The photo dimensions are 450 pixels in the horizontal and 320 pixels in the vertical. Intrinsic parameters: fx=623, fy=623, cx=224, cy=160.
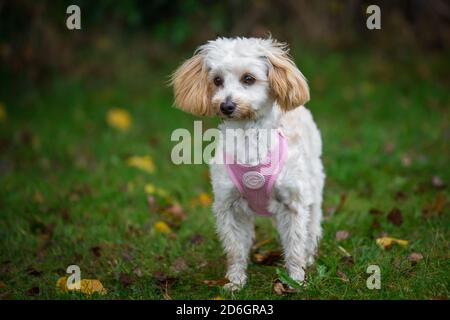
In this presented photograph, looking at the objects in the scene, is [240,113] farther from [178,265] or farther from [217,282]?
[178,265]

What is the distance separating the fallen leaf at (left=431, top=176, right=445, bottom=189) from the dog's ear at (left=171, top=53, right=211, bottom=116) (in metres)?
2.46

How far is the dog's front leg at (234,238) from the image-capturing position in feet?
12.8

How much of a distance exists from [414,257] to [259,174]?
1144mm

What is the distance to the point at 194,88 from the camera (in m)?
3.82

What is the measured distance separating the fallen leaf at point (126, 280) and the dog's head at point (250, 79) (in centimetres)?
119

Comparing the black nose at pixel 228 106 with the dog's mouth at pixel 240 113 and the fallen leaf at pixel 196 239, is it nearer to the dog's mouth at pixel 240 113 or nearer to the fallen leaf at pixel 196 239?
the dog's mouth at pixel 240 113

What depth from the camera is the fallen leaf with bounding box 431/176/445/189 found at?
5301 millimetres

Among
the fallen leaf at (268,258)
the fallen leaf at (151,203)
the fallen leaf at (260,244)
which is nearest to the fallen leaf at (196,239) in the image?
the fallen leaf at (260,244)

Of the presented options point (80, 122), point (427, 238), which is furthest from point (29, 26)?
point (427, 238)

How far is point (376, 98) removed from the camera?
7922 millimetres

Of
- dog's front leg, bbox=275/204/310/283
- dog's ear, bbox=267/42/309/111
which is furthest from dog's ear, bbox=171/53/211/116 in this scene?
dog's front leg, bbox=275/204/310/283

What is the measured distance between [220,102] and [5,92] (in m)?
5.84

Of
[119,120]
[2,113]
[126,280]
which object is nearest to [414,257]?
[126,280]

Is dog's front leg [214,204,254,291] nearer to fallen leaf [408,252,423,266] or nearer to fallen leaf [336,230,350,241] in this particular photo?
fallen leaf [336,230,350,241]
